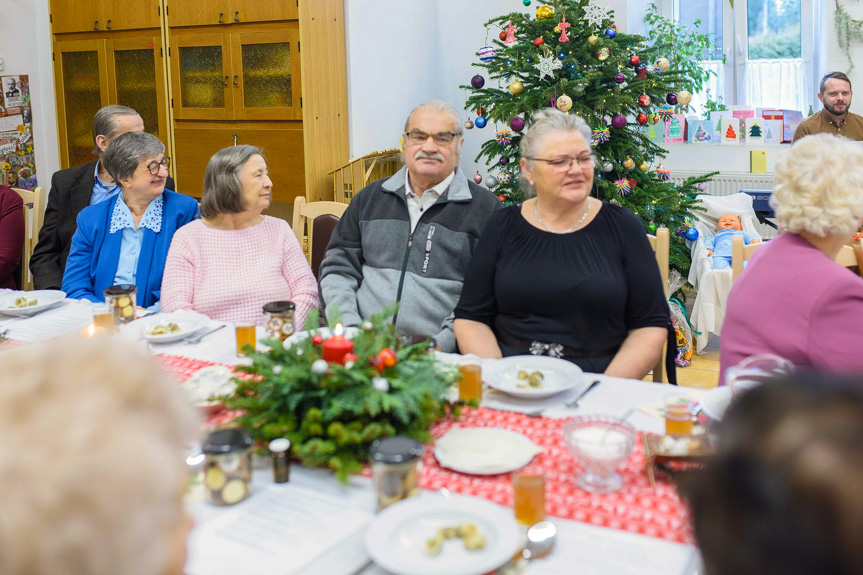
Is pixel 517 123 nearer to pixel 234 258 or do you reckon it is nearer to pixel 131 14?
pixel 234 258

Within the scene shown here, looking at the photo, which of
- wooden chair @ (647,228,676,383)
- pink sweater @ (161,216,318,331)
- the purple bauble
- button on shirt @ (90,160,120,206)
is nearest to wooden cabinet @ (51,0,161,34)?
button on shirt @ (90,160,120,206)

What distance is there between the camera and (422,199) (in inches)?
109

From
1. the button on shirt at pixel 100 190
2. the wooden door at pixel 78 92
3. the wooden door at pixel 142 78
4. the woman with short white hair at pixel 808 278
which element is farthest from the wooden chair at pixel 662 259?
the wooden door at pixel 78 92

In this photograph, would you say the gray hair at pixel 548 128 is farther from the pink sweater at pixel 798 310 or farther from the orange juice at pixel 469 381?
the orange juice at pixel 469 381

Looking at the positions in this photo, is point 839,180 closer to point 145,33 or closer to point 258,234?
point 258,234

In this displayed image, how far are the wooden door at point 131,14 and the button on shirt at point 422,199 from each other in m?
3.41

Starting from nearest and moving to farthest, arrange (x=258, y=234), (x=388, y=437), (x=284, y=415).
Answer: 1. (x=388, y=437)
2. (x=284, y=415)
3. (x=258, y=234)

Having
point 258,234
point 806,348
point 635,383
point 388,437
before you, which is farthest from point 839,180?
point 258,234

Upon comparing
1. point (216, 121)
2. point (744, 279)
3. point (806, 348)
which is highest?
point (216, 121)

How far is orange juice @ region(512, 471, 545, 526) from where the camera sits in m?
1.22

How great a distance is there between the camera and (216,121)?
211 inches

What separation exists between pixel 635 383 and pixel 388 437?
28.4 inches

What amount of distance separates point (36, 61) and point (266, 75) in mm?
1918

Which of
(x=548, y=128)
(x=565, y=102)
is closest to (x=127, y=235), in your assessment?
(x=548, y=128)
